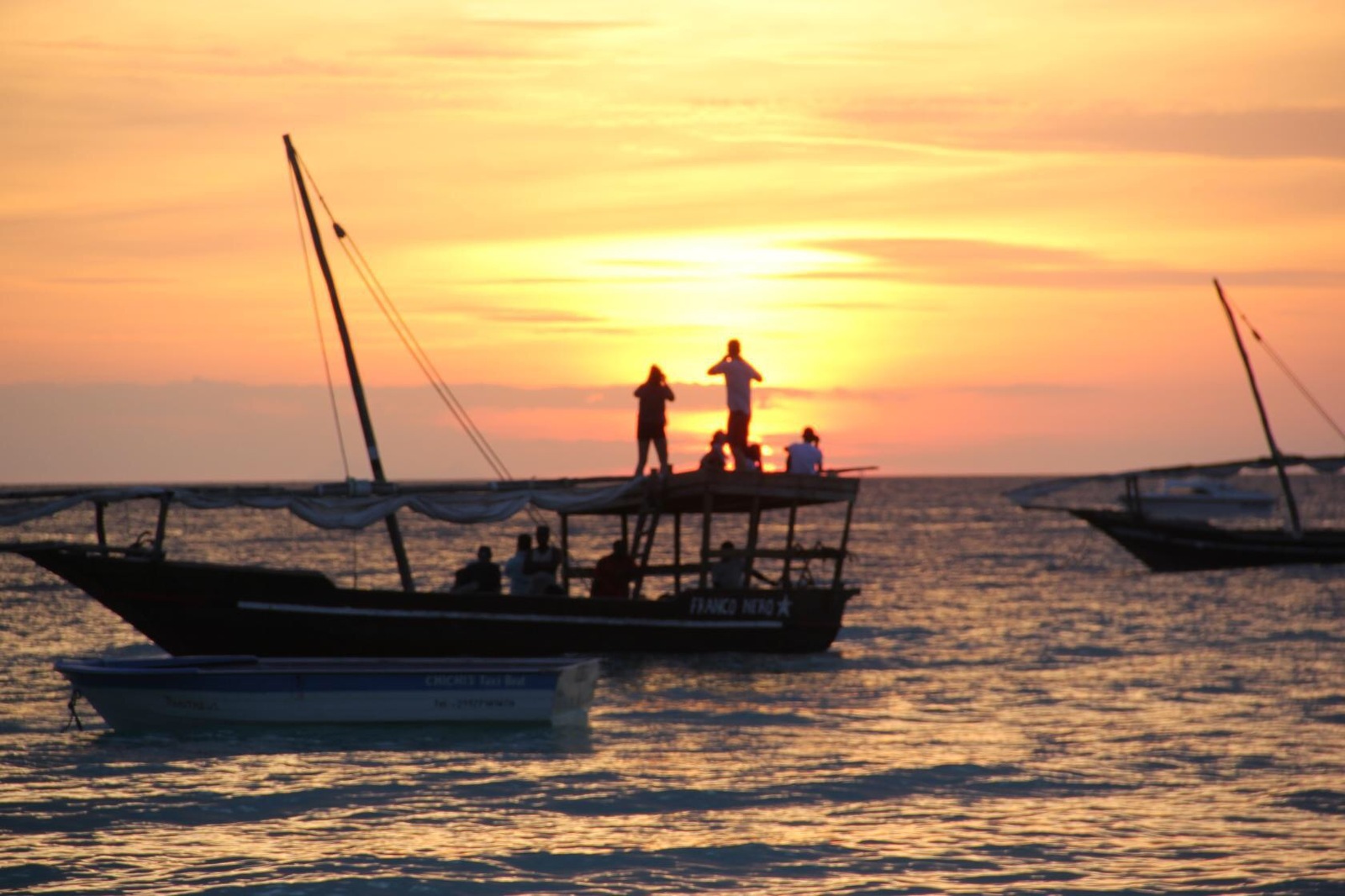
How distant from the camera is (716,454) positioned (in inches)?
1003

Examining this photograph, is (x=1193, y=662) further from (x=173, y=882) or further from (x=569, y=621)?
(x=173, y=882)

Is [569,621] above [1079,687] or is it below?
above

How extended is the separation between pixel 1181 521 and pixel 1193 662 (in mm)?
28248

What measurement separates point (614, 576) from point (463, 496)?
2895 mm

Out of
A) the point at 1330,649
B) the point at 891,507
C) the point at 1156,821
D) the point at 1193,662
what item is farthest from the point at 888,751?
the point at 891,507

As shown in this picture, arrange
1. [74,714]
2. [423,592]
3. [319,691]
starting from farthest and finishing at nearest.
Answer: [423,592] < [74,714] < [319,691]

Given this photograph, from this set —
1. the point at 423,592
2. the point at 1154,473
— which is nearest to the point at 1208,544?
the point at 1154,473

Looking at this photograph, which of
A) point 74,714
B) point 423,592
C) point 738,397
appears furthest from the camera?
Answer: point 738,397

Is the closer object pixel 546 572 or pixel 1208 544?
pixel 546 572

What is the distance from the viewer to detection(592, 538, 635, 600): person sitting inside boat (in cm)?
2517

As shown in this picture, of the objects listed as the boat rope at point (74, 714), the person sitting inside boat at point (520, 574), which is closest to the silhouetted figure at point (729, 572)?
the person sitting inside boat at point (520, 574)

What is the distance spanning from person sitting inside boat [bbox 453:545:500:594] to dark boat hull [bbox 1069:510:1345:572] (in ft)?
105

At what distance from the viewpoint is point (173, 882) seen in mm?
12758

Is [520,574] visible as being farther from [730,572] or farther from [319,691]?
[319,691]
